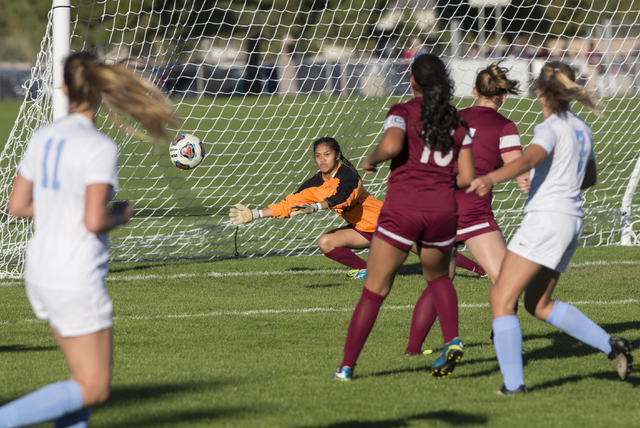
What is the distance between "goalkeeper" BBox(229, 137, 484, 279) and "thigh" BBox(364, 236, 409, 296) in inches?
98.4

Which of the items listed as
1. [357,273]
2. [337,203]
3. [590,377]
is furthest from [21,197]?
[357,273]

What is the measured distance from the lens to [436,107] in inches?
163

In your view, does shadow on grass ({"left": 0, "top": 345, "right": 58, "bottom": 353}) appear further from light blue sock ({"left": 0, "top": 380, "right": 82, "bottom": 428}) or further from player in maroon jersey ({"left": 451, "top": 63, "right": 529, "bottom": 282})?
player in maroon jersey ({"left": 451, "top": 63, "right": 529, "bottom": 282})

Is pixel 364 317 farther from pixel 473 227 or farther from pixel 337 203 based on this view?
pixel 337 203

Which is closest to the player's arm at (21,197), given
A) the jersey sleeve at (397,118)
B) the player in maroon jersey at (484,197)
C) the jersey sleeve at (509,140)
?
the jersey sleeve at (397,118)

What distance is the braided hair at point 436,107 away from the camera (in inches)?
162

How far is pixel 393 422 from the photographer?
385 centimetres

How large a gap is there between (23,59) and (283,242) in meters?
57.4

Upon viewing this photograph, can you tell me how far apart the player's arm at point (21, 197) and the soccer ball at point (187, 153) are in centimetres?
496

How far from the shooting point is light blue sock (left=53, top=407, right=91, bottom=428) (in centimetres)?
306

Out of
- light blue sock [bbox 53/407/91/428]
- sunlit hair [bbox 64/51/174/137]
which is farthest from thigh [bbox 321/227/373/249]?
light blue sock [bbox 53/407/91/428]

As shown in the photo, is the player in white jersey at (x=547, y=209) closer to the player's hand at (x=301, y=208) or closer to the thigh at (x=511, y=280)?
the thigh at (x=511, y=280)

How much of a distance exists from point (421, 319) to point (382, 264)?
93 centimetres

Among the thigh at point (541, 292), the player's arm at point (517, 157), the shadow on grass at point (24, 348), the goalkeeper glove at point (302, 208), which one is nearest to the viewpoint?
the thigh at point (541, 292)
